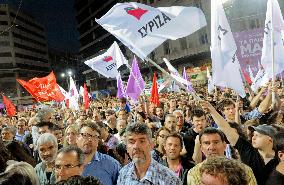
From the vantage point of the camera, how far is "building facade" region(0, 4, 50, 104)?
3558 inches

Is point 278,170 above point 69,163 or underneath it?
underneath

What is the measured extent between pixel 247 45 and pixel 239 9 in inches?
929

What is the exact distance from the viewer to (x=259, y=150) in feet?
12.8

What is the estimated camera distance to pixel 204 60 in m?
42.6

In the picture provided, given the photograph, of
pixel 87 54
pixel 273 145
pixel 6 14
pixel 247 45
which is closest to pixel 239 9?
pixel 247 45

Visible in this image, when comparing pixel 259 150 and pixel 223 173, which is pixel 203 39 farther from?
pixel 223 173

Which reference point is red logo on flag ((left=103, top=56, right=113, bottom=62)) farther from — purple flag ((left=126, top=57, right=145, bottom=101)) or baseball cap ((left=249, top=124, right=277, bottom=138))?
baseball cap ((left=249, top=124, right=277, bottom=138))

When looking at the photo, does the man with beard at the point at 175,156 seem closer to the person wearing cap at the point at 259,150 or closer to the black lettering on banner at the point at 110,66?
the person wearing cap at the point at 259,150

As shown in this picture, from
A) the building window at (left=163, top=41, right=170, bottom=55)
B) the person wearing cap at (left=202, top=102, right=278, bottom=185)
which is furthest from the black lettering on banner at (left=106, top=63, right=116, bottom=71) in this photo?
the building window at (left=163, top=41, right=170, bottom=55)

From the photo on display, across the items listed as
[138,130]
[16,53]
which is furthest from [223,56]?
[16,53]

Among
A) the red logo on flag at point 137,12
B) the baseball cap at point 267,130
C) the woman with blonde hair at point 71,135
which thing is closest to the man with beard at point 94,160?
the woman with blonde hair at point 71,135

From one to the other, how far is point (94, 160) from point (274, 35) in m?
5.38

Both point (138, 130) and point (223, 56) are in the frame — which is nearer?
point (138, 130)

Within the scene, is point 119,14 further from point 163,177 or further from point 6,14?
point 6,14
